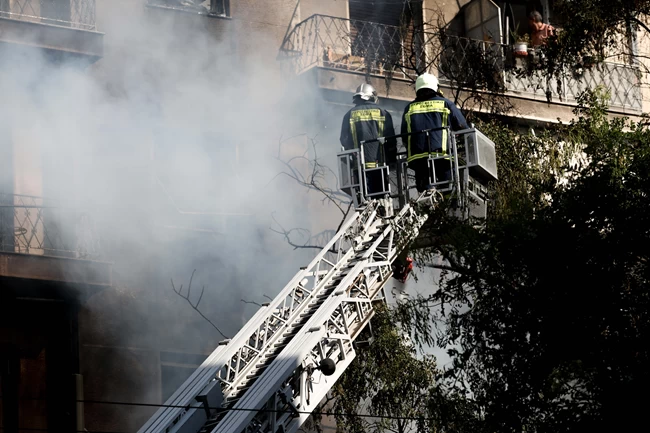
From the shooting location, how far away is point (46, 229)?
1705 centimetres

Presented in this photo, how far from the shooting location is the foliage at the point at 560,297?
12953 millimetres

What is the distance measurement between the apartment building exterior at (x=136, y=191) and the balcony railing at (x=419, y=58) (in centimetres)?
3

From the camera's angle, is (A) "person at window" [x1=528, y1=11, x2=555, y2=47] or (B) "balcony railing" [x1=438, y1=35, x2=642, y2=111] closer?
(B) "balcony railing" [x1=438, y1=35, x2=642, y2=111]

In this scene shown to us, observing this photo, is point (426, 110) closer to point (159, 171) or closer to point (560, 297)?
point (560, 297)

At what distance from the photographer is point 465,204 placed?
14.8 m

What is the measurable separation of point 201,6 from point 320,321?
7.15 meters

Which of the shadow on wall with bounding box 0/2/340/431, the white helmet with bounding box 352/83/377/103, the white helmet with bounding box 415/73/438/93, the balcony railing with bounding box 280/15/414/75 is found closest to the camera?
the white helmet with bounding box 415/73/438/93

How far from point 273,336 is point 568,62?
20.1 ft

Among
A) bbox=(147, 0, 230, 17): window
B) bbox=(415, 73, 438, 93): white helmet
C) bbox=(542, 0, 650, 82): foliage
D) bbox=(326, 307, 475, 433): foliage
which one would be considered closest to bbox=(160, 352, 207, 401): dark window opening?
bbox=(326, 307, 475, 433): foliage

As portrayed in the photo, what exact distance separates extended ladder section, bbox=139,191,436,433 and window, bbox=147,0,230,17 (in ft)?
17.1

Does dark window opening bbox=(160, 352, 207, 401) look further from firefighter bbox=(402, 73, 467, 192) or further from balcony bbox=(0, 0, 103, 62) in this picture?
firefighter bbox=(402, 73, 467, 192)

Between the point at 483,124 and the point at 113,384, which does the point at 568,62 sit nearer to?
the point at 483,124

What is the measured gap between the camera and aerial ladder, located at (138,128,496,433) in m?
12.8

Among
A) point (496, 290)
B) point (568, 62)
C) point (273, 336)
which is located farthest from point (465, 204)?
point (568, 62)
